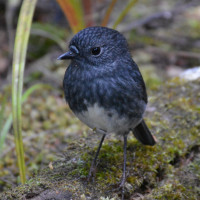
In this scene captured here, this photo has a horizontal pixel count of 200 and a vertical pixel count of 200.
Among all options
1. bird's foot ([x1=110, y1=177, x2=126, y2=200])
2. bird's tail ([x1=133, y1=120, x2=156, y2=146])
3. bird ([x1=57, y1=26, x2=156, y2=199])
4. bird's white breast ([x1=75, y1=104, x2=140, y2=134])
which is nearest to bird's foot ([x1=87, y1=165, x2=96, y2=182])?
bird ([x1=57, y1=26, x2=156, y2=199])

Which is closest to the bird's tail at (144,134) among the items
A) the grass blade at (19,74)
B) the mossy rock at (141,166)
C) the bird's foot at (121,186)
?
the mossy rock at (141,166)

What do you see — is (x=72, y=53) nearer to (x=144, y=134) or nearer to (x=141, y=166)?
(x=144, y=134)

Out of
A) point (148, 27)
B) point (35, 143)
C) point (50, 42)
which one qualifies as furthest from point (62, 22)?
point (35, 143)

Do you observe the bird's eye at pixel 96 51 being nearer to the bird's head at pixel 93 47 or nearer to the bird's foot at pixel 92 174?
the bird's head at pixel 93 47

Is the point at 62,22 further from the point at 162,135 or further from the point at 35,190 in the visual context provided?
the point at 35,190

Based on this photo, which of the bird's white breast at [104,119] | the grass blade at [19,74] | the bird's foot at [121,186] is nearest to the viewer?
the bird's white breast at [104,119]

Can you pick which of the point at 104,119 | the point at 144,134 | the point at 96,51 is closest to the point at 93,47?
the point at 96,51
